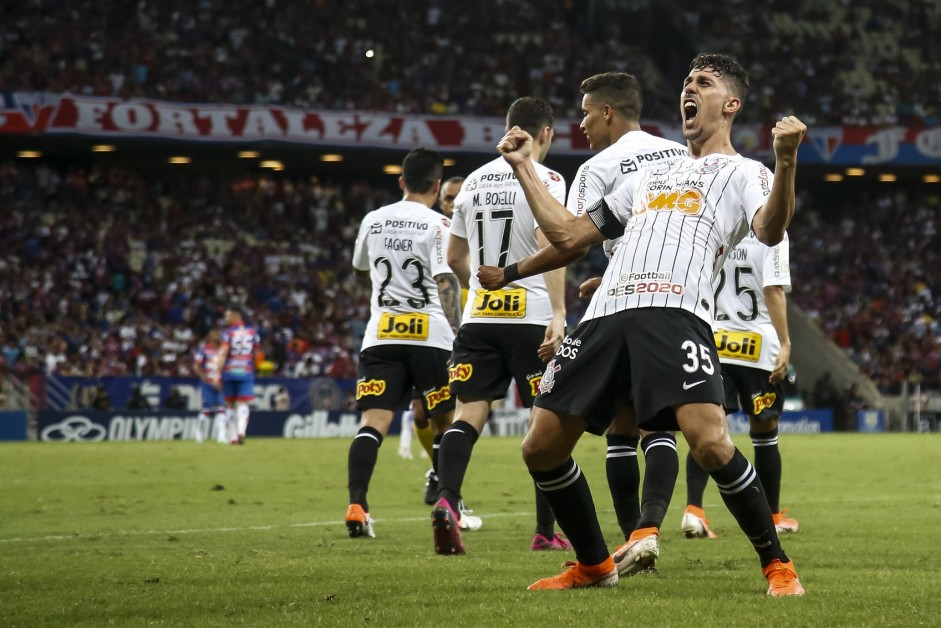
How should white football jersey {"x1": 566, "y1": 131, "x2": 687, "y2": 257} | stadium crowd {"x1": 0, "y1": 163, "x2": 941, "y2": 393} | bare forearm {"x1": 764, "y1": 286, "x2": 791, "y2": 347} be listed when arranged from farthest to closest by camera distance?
stadium crowd {"x1": 0, "y1": 163, "x2": 941, "y2": 393}, bare forearm {"x1": 764, "y1": 286, "x2": 791, "y2": 347}, white football jersey {"x1": 566, "y1": 131, "x2": 687, "y2": 257}

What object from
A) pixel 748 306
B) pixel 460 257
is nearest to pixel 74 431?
pixel 460 257

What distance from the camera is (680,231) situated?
5570mm

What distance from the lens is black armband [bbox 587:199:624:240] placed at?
225 inches

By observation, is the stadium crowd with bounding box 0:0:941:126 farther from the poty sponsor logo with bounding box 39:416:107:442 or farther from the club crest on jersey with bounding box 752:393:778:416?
the club crest on jersey with bounding box 752:393:778:416

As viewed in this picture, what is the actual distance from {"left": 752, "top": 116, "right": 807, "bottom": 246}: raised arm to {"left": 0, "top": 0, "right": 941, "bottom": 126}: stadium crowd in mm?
32536

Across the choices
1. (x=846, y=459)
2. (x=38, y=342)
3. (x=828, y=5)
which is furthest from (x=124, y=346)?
(x=828, y=5)

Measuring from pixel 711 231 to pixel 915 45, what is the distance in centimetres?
4671

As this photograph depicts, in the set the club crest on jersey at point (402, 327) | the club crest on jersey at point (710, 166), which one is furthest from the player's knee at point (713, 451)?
the club crest on jersey at point (402, 327)

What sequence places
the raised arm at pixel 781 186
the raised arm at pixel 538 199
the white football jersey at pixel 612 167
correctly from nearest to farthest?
1. the raised arm at pixel 781 186
2. the raised arm at pixel 538 199
3. the white football jersey at pixel 612 167

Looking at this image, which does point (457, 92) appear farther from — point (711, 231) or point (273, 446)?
point (711, 231)

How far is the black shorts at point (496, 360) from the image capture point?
7.98 metres

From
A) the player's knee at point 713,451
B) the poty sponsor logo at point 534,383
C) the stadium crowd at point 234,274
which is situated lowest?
the player's knee at point 713,451

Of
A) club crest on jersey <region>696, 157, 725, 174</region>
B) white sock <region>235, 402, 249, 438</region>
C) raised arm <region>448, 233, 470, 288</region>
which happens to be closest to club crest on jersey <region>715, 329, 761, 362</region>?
raised arm <region>448, 233, 470, 288</region>

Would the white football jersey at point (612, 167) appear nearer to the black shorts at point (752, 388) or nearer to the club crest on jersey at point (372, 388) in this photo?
the black shorts at point (752, 388)
